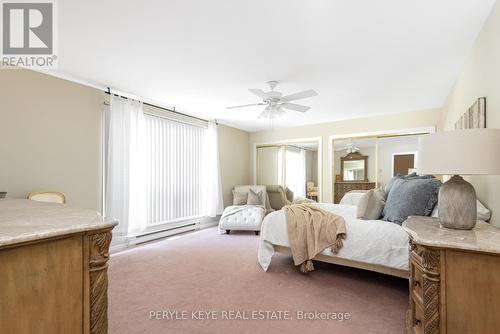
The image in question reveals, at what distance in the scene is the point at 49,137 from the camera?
10.1 ft

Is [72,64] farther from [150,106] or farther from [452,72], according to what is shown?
[452,72]

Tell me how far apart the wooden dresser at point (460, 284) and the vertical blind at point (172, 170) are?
3940mm

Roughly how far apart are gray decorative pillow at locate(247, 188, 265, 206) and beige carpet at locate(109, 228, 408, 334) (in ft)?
6.32

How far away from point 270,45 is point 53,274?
2.37 metres

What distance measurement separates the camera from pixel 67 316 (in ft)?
3.13

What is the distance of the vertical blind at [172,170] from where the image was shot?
Result: 4.31 metres

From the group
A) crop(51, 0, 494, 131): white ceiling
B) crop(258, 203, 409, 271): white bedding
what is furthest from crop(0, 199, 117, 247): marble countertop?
crop(258, 203, 409, 271): white bedding

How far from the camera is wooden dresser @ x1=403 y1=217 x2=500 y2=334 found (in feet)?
3.72

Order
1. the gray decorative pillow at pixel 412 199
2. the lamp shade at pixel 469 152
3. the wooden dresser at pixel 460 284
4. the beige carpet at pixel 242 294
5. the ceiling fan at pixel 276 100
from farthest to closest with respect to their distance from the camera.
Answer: the ceiling fan at pixel 276 100 → the gray decorative pillow at pixel 412 199 → the beige carpet at pixel 242 294 → the lamp shade at pixel 469 152 → the wooden dresser at pixel 460 284

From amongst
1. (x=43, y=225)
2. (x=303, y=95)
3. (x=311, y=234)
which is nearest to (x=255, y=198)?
(x=311, y=234)

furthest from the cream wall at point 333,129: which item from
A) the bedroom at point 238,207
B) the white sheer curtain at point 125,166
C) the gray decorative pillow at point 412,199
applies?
the white sheer curtain at point 125,166

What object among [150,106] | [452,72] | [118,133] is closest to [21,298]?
[118,133]

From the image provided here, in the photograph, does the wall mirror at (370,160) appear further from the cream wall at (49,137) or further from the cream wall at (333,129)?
the cream wall at (49,137)

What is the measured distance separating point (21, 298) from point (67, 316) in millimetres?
194
